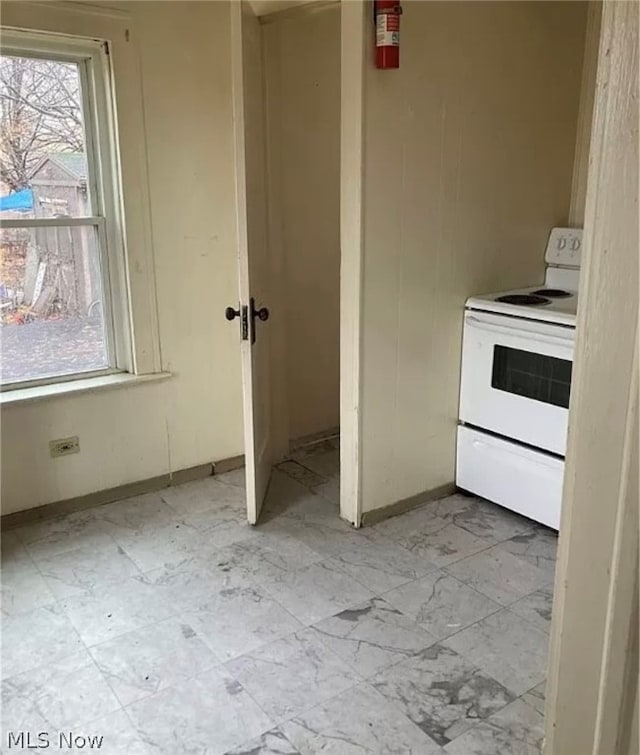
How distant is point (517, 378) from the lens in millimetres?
2832

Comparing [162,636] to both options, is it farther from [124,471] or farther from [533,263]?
[533,263]

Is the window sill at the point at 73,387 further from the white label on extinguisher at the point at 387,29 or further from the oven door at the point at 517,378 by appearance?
the white label on extinguisher at the point at 387,29

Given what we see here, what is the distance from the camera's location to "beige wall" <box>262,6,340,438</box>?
10.6 ft

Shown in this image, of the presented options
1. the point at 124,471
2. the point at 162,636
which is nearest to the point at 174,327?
the point at 124,471

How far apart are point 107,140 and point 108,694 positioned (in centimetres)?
207

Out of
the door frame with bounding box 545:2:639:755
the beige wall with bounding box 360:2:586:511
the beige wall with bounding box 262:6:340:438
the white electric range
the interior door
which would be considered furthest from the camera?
the beige wall with bounding box 262:6:340:438

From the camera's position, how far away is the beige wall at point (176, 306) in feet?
9.34

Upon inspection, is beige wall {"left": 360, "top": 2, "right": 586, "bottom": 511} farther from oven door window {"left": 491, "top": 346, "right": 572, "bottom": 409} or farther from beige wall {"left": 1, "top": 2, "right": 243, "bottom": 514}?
beige wall {"left": 1, "top": 2, "right": 243, "bottom": 514}

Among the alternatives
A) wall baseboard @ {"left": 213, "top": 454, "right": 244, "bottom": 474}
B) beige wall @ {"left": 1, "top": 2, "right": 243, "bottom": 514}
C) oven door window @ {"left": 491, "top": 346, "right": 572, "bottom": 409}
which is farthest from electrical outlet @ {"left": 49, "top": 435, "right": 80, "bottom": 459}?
oven door window @ {"left": 491, "top": 346, "right": 572, "bottom": 409}

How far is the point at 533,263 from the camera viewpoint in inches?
127

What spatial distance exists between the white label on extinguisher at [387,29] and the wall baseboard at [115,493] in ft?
6.53

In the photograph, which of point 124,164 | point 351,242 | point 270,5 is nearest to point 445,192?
point 351,242

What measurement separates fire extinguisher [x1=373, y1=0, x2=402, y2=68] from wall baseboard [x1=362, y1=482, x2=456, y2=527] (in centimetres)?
173

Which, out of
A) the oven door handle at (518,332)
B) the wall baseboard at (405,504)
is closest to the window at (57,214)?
the wall baseboard at (405,504)
